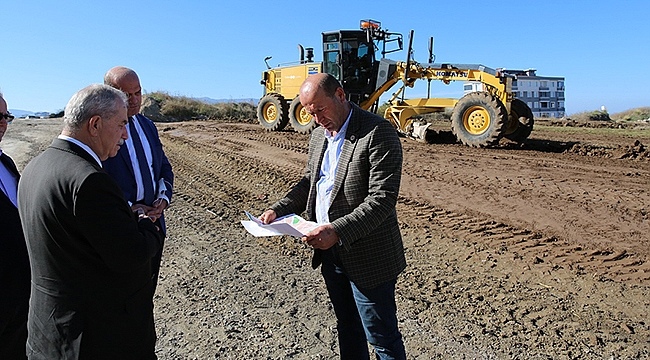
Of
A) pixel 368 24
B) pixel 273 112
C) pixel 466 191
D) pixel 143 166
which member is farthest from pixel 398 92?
pixel 143 166

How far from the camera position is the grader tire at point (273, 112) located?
61.6 feet

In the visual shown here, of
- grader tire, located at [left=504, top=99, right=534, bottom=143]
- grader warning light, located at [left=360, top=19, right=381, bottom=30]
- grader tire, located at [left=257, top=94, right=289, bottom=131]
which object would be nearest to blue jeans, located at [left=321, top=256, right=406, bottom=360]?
grader tire, located at [left=504, top=99, right=534, bottom=143]

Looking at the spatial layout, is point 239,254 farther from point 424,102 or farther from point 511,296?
point 424,102

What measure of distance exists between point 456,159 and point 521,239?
5.56m

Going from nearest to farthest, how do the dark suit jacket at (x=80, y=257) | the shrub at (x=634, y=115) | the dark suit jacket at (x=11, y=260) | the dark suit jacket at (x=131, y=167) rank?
the dark suit jacket at (x=80, y=257), the dark suit jacket at (x=11, y=260), the dark suit jacket at (x=131, y=167), the shrub at (x=634, y=115)

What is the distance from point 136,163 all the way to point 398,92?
13580 mm

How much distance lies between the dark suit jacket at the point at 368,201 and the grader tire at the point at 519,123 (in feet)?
38.4

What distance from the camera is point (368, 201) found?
8.52 feet

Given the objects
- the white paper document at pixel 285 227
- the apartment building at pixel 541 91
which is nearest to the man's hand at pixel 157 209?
the white paper document at pixel 285 227

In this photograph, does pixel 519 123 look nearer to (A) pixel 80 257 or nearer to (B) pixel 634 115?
(A) pixel 80 257

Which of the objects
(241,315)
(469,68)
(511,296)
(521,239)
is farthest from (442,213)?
(469,68)

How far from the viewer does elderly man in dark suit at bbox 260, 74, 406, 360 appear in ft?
8.50

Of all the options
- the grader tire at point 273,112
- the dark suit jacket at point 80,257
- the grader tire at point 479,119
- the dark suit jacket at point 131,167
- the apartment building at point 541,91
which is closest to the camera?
the dark suit jacket at point 80,257

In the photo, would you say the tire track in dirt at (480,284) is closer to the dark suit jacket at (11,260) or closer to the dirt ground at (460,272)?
the dirt ground at (460,272)
